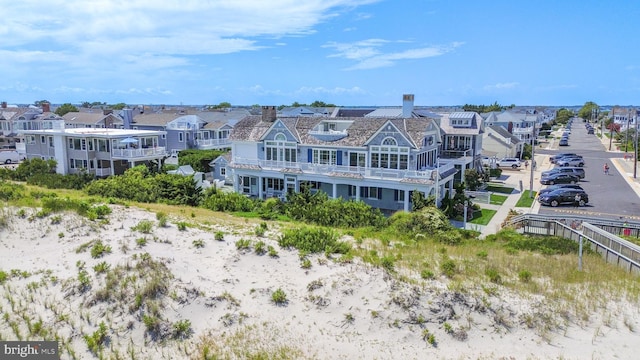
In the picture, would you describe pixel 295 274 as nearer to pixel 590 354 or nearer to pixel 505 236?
pixel 590 354

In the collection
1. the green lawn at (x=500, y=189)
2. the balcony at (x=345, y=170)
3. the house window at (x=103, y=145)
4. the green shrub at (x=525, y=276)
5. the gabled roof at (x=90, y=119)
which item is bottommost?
the green lawn at (x=500, y=189)

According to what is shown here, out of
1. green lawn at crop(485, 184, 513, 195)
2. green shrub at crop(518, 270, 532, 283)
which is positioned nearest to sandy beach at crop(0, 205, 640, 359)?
green shrub at crop(518, 270, 532, 283)

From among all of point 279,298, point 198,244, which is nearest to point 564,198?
point 198,244

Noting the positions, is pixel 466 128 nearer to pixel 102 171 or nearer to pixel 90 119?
pixel 102 171

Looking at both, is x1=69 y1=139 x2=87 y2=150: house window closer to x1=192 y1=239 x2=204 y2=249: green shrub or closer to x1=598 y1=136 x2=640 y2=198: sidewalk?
x1=192 y1=239 x2=204 y2=249: green shrub

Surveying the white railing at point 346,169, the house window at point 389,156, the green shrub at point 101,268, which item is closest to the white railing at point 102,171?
the white railing at point 346,169

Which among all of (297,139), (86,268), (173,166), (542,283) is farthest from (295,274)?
(173,166)

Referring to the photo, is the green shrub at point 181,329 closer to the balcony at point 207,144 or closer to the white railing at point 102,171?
the white railing at point 102,171
